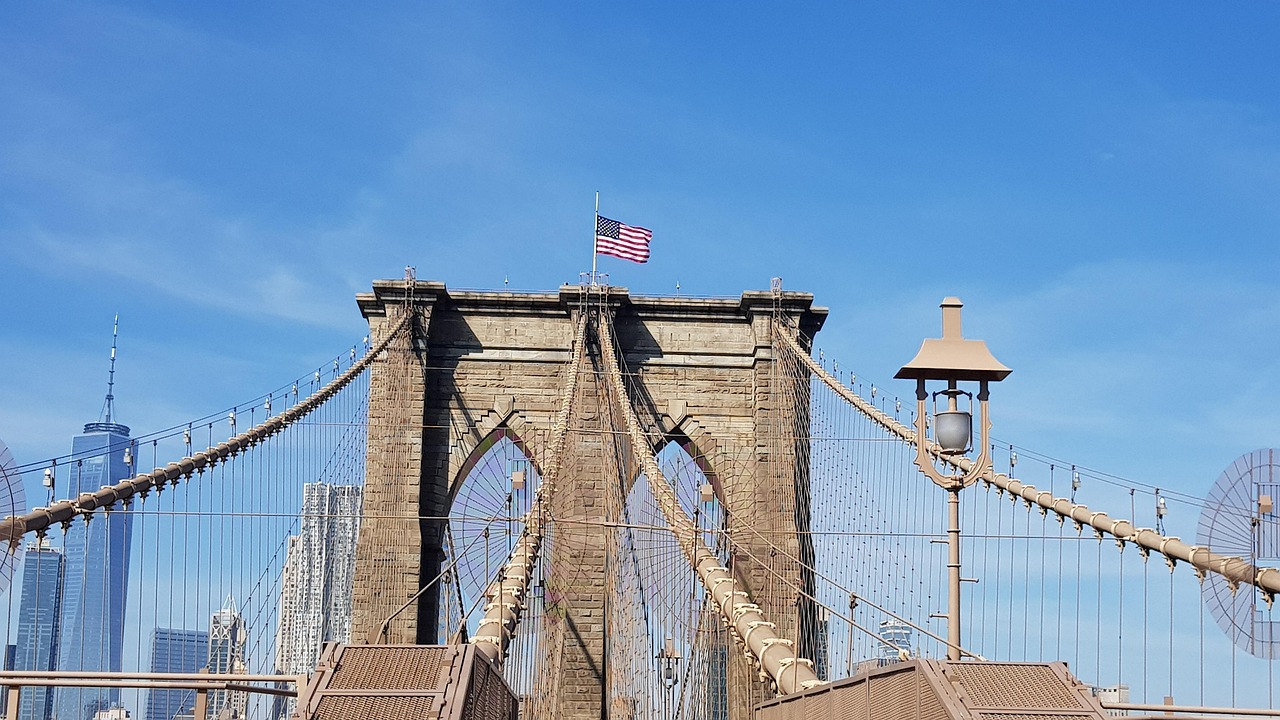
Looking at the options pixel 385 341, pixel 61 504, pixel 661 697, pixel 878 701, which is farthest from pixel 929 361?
pixel 385 341

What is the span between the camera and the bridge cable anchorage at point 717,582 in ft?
37.6

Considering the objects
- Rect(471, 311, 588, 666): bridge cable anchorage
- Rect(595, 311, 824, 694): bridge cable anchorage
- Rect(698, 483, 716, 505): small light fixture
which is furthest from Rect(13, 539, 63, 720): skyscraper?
Rect(698, 483, 716, 505): small light fixture

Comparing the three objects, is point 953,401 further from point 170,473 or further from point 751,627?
point 170,473

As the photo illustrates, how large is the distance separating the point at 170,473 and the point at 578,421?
10992 mm

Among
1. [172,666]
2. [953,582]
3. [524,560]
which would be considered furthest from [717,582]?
[172,666]

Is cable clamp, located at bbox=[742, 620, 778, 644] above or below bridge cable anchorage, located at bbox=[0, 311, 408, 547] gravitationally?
below

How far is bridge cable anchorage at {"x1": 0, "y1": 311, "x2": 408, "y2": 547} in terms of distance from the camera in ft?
45.0

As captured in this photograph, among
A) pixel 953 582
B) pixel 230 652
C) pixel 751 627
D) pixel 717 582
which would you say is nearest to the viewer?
pixel 953 582

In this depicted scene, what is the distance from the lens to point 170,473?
18984mm

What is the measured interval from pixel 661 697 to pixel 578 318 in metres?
10.6

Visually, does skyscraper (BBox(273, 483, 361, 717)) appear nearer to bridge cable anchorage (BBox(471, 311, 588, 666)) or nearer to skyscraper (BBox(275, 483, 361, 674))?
skyscraper (BBox(275, 483, 361, 674))

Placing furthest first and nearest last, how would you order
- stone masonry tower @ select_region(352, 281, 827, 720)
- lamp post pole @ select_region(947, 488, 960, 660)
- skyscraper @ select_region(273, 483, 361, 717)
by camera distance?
skyscraper @ select_region(273, 483, 361, 717) < stone masonry tower @ select_region(352, 281, 827, 720) < lamp post pole @ select_region(947, 488, 960, 660)

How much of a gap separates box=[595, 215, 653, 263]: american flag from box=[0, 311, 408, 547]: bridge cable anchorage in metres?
4.12

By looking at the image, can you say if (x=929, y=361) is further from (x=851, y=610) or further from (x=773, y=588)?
(x=773, y=588)
